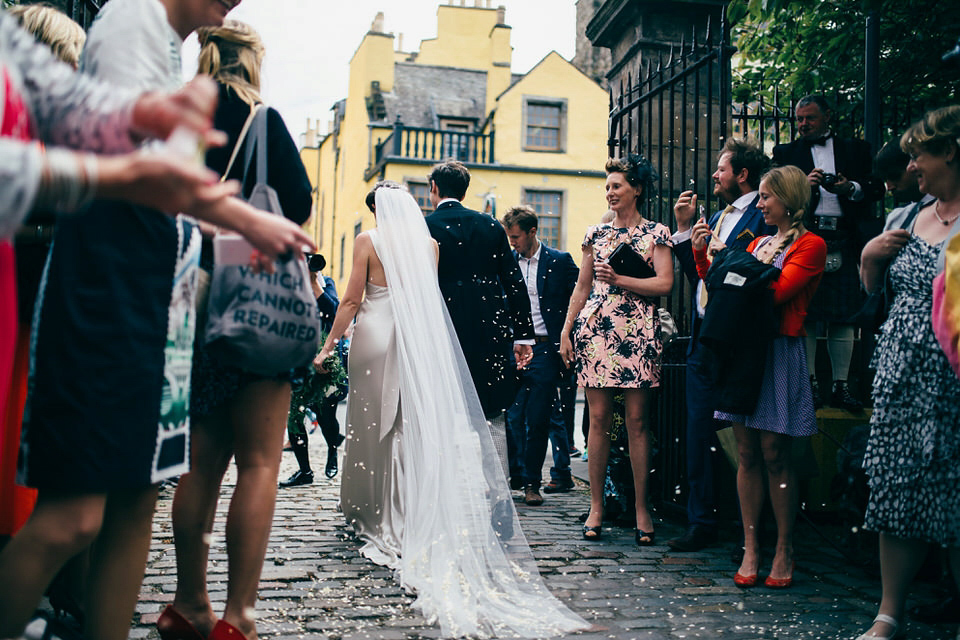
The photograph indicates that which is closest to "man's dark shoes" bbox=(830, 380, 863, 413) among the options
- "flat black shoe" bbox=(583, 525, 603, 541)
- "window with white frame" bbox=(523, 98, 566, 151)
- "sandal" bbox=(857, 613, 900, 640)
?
"flat black shoe" bbox=(583, 525, 603, 541)

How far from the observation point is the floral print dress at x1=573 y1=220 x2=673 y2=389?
16.5ft

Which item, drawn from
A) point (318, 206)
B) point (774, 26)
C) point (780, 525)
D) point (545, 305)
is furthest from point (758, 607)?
point (318, 206)

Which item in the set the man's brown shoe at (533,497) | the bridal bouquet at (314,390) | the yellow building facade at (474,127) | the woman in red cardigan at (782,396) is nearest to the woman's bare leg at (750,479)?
the woman in red cardigan at (782,396)

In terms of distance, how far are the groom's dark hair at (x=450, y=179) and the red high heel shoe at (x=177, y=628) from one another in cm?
321

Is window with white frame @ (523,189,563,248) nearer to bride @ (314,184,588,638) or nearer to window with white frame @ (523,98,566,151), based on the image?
window with white frame @ (523,98,566,151)

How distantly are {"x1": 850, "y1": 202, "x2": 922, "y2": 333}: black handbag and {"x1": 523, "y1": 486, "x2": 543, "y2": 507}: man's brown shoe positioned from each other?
124 inches

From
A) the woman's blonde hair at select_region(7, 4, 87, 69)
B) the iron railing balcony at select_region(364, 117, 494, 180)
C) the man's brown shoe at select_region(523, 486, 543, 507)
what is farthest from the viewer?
the iron railing balcony at select_region(364, 117, 494, 180)

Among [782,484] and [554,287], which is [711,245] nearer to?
[782,484]

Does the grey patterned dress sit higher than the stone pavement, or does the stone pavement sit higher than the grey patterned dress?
the grey patterned dress

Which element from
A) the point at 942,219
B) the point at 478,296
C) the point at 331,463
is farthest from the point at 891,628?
the point at 331,463

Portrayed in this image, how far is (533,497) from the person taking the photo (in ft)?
20.5

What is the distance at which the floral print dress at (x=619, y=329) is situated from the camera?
5.04 m

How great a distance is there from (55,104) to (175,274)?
1.80 ft

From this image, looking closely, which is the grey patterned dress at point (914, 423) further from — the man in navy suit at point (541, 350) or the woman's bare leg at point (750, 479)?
the man in navy suit at point (541, 350)
